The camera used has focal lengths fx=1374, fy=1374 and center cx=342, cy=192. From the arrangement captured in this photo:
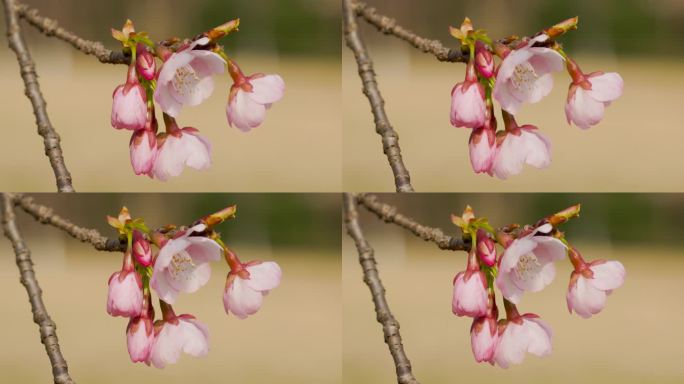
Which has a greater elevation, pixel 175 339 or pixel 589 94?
pixel 589 94

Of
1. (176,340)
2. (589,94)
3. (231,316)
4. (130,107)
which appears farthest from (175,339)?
(589,94)

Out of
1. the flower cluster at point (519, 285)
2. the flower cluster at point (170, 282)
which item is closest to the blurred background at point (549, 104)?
the flower cluster at point (519, 285)

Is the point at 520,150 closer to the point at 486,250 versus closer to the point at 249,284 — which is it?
the point at 486,250

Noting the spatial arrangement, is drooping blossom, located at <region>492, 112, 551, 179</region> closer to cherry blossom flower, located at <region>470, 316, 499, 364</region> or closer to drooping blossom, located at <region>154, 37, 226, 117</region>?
cherry blossom flower, located at <region>470, 316, 499, 364</region>

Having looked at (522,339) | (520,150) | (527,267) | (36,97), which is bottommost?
(522,339)

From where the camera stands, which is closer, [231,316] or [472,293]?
[472,293]

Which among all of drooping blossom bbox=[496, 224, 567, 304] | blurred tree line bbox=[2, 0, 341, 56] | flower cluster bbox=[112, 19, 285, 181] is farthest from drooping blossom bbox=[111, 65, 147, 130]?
drooping blossom bbox=[496, 224, 567, 304]
